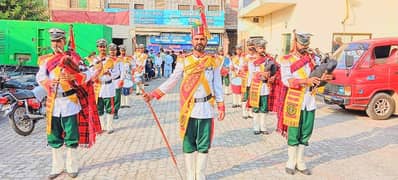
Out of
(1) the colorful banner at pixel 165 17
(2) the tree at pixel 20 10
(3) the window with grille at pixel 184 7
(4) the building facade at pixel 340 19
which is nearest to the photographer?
(4) the building facade at pixel 340 19

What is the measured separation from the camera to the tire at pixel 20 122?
7809mm

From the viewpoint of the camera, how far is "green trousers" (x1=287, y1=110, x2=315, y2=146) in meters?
5.54

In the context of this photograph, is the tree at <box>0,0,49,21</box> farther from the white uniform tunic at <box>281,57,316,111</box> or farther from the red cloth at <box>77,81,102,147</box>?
the white uniform tunic at <box>281,57,316,111</box>

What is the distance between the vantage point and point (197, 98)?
477cm

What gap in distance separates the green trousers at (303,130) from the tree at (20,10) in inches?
772

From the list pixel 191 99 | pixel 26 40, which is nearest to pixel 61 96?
pixel 191 99

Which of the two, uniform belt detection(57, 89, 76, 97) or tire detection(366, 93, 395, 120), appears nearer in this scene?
uniform belt detection(57, 89, 76, 97)

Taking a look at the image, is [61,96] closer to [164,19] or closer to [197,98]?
[197,98]

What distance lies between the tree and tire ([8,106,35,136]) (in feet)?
48.7

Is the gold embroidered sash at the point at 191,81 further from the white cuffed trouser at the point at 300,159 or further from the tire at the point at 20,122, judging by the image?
the tire at the point at 20,122

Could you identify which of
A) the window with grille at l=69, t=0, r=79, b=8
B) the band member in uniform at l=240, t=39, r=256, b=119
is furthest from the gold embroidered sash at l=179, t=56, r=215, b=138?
the window with grille at l=69, t=0, r=79, b=8

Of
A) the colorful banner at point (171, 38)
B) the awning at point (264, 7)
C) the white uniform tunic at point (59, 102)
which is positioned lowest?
the white uniform tunic at point (59, 102)

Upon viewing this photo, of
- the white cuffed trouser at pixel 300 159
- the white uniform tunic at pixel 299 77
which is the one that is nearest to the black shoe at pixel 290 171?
the white cuffed trouser at pixel 300 159

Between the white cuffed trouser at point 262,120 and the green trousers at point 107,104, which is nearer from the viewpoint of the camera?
the white cuffed trouser at point 262,120
